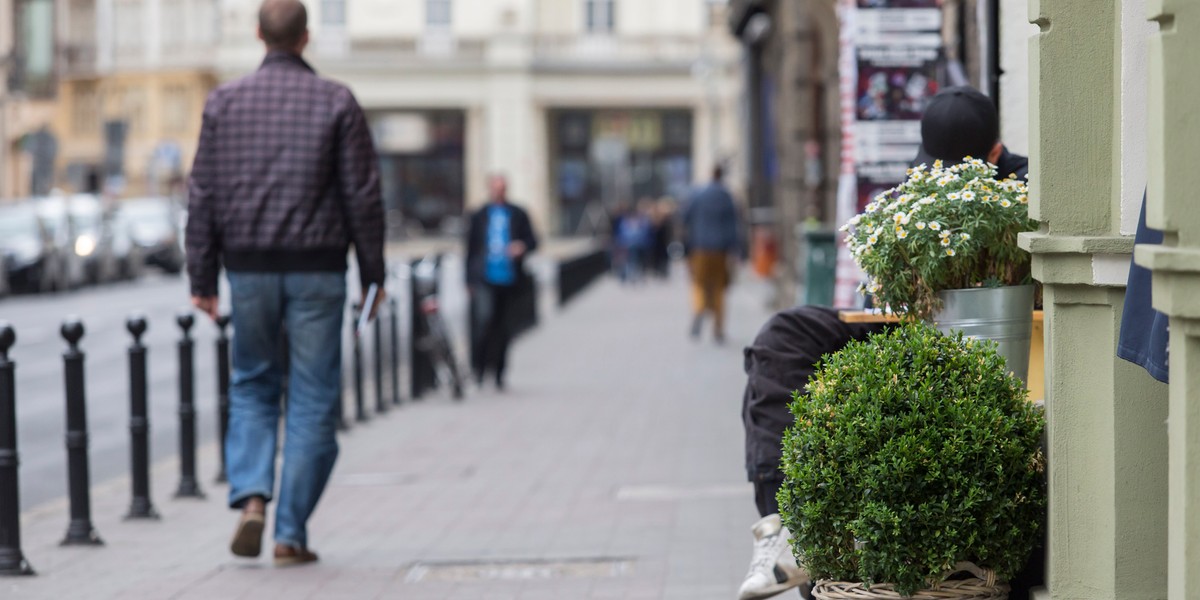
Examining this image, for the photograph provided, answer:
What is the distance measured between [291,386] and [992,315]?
→ 9.40 ft

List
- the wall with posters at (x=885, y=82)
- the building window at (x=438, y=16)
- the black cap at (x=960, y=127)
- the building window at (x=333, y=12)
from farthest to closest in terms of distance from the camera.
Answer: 1. the building window at (x=438, y=16)
2. the building window at (x=333, y=12)
3. the wall with posters at (x=885, y=82)
4. the black cap at (x=960, y=127)

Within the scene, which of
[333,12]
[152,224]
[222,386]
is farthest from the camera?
[333,12]

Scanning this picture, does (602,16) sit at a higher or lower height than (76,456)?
higher

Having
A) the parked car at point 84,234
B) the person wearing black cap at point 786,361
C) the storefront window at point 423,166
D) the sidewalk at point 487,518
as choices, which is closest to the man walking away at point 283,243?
the sidewalk at point 487,518

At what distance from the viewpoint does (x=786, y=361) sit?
531 centimetres

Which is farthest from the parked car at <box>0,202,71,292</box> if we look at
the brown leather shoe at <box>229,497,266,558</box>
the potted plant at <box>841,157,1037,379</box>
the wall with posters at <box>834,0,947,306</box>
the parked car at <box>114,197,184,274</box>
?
the potted plant at <box>841,157,1037,379</box>

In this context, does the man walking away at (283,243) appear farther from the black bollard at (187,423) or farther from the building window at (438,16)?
the building window at (438,16)

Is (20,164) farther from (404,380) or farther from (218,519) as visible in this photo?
(218,519)

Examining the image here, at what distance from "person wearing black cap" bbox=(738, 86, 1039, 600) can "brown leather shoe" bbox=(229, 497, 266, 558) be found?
210cm

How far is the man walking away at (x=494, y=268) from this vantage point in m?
15.4

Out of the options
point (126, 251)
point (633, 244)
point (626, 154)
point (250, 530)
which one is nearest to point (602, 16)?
point (626, 154)

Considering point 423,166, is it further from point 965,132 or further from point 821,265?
point 965,132

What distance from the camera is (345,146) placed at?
6.79 m

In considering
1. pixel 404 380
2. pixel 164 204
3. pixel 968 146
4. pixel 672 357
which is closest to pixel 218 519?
pixel 968 146
